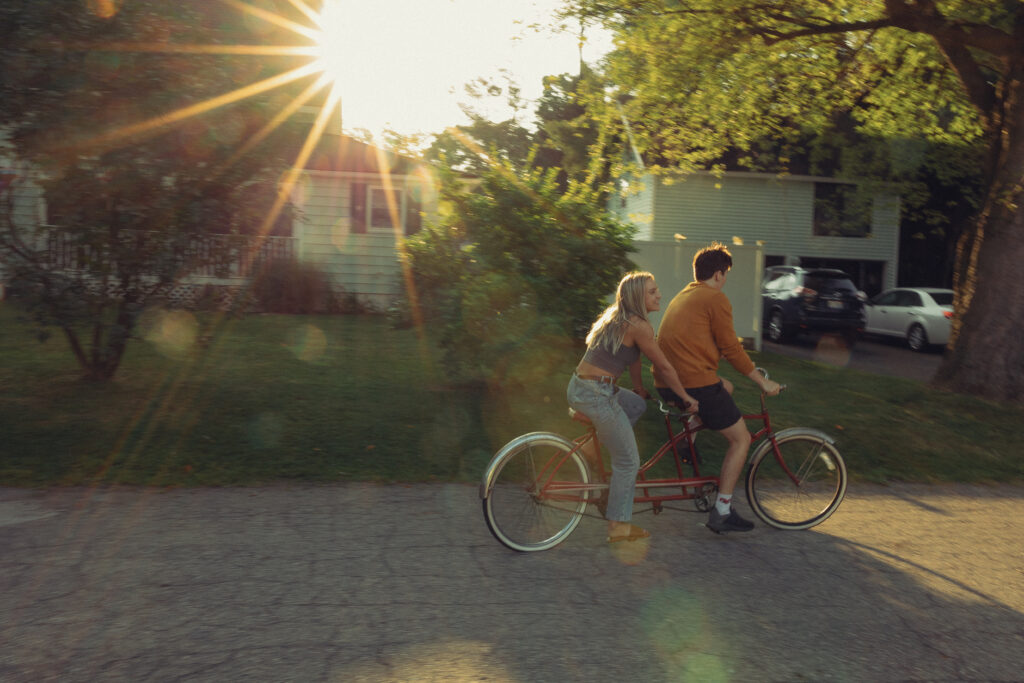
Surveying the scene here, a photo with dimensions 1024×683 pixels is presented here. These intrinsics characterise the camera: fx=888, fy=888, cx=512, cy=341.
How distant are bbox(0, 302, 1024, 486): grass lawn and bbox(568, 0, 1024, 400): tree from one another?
143 cm

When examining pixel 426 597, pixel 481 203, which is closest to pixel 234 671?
pixel 426 597

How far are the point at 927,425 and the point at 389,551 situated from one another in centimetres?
722

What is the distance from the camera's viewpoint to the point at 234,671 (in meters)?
3.69

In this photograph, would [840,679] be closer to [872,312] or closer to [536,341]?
[536,341]

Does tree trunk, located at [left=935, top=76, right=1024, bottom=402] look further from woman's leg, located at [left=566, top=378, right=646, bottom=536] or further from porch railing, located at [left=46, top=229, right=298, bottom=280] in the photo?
porch railing, located at [left=46, top=229, right=298, bottom=280]

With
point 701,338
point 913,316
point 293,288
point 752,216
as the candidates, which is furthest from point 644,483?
point 752,216

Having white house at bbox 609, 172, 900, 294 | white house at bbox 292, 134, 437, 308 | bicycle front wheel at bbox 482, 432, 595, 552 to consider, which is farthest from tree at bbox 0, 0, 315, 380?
white house at bbox 609, 172, 900, 294

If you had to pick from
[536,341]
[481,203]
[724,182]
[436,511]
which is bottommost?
[436,511]

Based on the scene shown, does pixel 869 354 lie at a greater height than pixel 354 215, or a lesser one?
lesser

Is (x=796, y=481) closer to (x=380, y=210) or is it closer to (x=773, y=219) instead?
(x=380, y=210)

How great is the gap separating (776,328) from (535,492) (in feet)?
53.5

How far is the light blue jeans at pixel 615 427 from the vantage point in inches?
209

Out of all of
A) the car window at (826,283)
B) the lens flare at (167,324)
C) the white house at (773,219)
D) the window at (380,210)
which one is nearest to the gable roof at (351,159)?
the window at (380,210)

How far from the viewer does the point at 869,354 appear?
1925 cm
